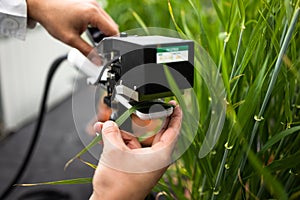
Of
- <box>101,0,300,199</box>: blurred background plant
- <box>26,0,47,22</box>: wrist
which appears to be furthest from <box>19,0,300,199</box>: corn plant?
<box>26,0,47,22</box>: wrist

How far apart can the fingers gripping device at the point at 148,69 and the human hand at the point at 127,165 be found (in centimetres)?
4

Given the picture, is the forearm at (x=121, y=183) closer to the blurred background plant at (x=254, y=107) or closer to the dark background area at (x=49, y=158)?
the blurred background plant at (x=254, y=107)

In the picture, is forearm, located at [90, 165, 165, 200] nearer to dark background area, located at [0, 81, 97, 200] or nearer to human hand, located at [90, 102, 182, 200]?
human hand, located at [90, 102, 182, 200]

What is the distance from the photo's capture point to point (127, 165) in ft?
1.25

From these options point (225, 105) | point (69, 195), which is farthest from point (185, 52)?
point (69, 195)

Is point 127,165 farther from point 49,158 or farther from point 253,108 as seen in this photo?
point 49,158

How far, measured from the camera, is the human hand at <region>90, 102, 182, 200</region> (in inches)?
14.8

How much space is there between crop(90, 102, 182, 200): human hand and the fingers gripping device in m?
0.04

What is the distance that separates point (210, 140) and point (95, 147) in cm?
17

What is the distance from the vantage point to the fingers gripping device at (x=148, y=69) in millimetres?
332

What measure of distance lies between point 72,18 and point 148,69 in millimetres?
342

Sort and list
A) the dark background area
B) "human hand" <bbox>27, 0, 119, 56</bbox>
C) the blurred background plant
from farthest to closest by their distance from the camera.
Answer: the dark background area, "human hand" <bbox>27, 0, 119, 56</bbox>, the blurred background plant

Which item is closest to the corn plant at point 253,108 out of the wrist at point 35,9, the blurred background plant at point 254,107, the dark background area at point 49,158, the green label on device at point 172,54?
the blurred background plant at point 254,107

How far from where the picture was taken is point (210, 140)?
50 cm
